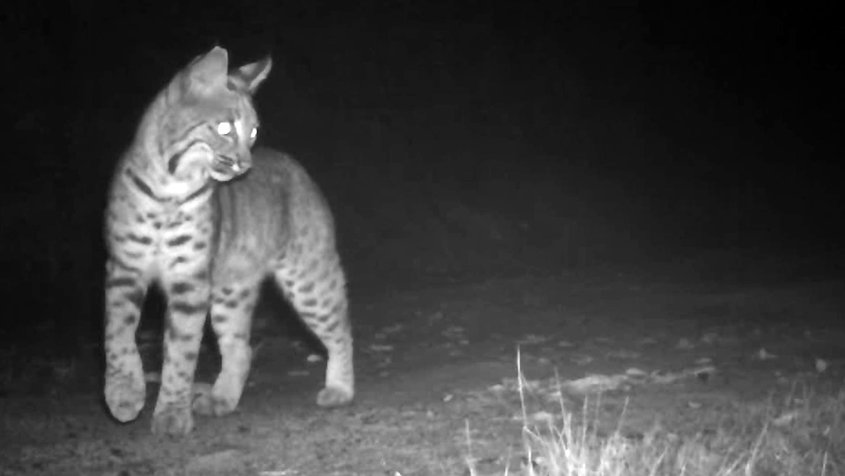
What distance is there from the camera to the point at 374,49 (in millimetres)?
21219

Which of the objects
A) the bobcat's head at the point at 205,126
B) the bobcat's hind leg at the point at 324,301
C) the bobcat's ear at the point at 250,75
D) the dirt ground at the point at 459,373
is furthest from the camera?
the bobcat's hind leg at the point at 324,301

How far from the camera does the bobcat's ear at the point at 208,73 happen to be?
657cm

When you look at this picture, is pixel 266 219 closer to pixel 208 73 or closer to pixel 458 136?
pixel 208 73

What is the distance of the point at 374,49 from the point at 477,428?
15.6 metres

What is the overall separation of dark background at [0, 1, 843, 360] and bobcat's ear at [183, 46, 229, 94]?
3366 mm

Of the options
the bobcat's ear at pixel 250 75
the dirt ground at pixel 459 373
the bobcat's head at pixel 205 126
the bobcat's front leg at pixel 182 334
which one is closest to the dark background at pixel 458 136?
the dirt ground at pixel 459 373

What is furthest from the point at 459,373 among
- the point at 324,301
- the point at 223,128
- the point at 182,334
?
the point at 223,128

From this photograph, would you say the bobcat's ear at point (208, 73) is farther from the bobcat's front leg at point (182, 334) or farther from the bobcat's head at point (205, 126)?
the bobcat's front leg at point (182, 334)

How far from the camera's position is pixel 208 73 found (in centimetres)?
660

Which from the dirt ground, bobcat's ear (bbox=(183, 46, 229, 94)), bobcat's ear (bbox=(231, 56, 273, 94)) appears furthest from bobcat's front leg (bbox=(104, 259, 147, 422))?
bobcat's ear (bbox=(231, 56, 273, 94))

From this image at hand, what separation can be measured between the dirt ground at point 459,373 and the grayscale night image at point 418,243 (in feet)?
0.12

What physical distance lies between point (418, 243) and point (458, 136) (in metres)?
5.01

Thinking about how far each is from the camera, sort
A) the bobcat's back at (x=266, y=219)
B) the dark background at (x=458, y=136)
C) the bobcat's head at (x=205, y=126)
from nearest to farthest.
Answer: the bobcat's head at (x=205, y=126) < the bobcat's back at (x=266, y=219) < the dark background at (x=458, y=136)

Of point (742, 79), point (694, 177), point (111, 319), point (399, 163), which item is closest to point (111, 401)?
point (111, 319)
